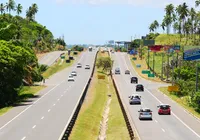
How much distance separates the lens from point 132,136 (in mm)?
38375

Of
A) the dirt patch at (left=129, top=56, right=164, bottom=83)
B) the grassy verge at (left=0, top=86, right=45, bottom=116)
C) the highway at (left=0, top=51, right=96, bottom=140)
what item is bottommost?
the dirt patch at (left=129, top=56, right=164, bottom=83)

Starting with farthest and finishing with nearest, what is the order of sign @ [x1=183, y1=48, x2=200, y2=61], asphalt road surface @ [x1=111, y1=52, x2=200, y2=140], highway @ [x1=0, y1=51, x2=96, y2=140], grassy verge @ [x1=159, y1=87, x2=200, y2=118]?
sign @ [x1=183, y1=48, x2=200, y2=61] < grassy verge @ [x1=159, y1=87, x2=200, y2=118] < asphalt road surface @ [x1=111, y1=52, x2=200, y2=140] < highway @ [x1=0, y1=51, x2=96, y2=140]

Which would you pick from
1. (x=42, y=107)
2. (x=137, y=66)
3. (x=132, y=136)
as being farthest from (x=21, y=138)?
(x=137, y=66)

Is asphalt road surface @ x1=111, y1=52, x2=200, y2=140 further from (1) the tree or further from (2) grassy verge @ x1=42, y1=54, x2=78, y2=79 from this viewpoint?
(1) the tree

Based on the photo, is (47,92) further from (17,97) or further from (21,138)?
(21,138)

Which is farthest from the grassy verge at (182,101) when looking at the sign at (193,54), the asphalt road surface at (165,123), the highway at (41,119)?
the highway at (41,119)

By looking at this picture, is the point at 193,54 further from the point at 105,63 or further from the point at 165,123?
the point at 105,63

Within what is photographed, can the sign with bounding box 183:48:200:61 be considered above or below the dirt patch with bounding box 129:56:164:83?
above

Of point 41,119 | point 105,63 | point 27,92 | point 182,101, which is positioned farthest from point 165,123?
point 105,63

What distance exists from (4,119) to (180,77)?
2163 inches

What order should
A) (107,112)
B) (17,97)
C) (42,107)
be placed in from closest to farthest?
(42,107)
(107,112)
(17,97)

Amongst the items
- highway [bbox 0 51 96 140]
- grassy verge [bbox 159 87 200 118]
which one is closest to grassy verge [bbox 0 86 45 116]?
highway [bbox 0 51 96 140]

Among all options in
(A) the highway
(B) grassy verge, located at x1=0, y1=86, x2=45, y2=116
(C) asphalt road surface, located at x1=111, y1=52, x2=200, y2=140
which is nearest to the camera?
(A) the highway

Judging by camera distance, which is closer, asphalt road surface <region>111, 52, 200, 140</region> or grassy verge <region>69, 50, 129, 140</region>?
asphalt road surface <region>111, 52, 200, 140</region>
